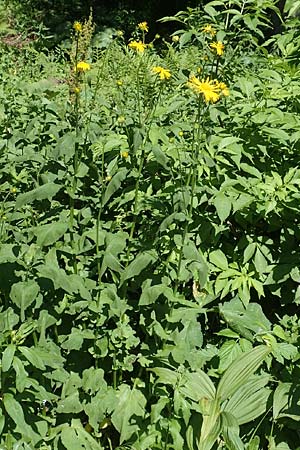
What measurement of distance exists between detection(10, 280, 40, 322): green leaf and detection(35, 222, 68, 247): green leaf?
20cm

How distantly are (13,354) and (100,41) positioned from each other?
799 centimetres

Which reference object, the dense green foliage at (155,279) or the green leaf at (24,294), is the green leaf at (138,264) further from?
the green leaf at (24,294)

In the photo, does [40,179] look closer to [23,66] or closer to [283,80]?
[283,80]

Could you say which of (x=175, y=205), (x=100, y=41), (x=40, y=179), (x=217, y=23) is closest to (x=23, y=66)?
(x=100, y=41)

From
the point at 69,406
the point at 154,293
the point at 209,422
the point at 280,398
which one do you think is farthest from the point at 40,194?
the point at 280,398

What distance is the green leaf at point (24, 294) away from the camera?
2.10 m

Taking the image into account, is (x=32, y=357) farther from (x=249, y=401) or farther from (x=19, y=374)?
(x=249, y=401)

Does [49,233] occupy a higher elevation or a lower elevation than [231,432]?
higher

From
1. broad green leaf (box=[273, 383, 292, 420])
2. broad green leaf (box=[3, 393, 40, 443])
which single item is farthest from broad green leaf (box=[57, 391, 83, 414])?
broad green leaf (box=[273, 383, 292, 420])

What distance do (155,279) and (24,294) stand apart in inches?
20.3

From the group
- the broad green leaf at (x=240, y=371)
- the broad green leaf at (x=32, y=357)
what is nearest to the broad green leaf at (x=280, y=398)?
the broad green leaf at (x=240, y=371)

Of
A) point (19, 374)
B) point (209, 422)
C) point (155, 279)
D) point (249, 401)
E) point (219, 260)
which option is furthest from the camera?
point (219, 260)

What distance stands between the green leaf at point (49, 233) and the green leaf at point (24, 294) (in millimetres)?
→ 202

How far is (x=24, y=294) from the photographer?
6.89ft
